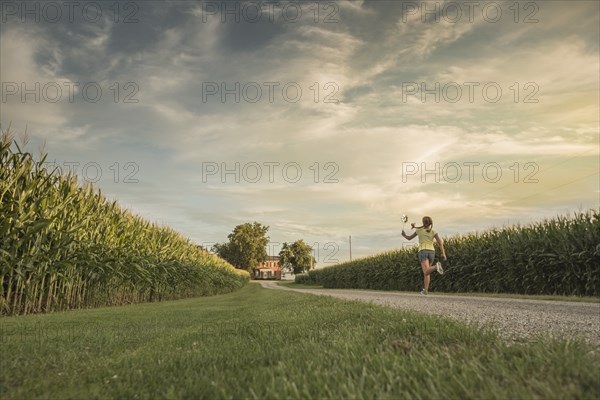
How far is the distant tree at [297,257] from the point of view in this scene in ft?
409

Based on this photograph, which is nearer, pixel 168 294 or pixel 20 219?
pixel 20 219

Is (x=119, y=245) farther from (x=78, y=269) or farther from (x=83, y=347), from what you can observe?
(x=83, y=347)

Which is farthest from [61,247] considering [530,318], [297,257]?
[297,257]

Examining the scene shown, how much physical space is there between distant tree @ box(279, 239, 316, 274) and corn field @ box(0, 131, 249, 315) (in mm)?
110321

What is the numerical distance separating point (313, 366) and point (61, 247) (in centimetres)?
874

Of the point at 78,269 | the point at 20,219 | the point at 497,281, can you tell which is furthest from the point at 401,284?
the point at 20,219

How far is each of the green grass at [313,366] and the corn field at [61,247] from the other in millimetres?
5020

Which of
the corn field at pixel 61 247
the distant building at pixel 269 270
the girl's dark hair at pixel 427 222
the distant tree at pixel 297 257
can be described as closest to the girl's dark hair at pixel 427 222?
the girl's dark hair at pixel 427 222

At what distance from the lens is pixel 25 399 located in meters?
2.46

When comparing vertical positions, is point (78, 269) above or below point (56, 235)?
below

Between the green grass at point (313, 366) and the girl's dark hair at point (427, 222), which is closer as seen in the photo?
the green grass at point (313, 366)

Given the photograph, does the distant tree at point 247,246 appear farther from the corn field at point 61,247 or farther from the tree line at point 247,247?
the corn field at point 61,247

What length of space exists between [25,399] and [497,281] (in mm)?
17830

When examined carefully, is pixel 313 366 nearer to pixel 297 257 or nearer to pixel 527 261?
pixel 527 261
